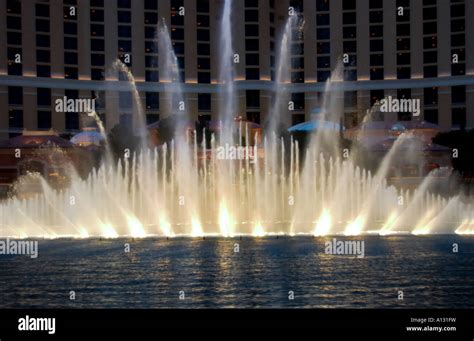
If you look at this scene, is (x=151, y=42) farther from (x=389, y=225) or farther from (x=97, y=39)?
(x=389, y=225)

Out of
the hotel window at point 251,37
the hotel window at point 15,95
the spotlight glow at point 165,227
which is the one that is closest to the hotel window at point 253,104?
the hotel window at point 251,37

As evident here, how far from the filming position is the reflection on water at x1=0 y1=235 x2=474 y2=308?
21812 mm

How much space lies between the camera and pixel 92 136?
73.8m

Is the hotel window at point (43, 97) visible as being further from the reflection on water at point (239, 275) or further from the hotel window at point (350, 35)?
the reflection on water at point (239, 275)

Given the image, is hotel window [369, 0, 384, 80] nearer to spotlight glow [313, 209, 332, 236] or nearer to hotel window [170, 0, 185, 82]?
hotel window [170, 0, 185, 82]

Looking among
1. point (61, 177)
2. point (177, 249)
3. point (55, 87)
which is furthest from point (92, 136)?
point (177, 249)

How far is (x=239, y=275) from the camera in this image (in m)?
25.8

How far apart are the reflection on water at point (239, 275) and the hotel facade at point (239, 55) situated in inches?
2082

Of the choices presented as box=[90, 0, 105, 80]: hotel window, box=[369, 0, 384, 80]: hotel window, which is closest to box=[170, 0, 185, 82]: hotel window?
box=[90, 0, 105, 80]: hotel window

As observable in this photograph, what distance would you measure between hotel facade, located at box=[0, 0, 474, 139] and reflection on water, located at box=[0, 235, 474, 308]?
5288cm

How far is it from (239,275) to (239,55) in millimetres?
66033

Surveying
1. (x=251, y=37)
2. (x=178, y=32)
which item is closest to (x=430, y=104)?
(x=251, y=37)

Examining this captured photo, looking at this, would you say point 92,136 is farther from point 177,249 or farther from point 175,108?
point 177,249
